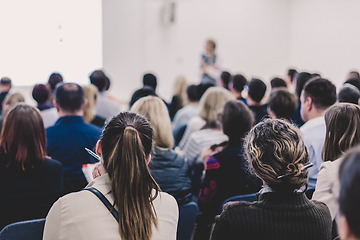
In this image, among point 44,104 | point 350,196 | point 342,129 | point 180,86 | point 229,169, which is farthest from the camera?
point 180,86

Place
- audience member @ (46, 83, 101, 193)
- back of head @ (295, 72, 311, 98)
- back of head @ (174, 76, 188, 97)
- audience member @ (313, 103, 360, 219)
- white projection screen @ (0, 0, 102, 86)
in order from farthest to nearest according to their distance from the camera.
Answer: white projection screen @ (0, 0, 102, 86) < back of head @ (174, 76, 188, 97) < back of head @ (295, 72, 311, 98) < audience member @ (46, 83, 101, 193) < audience member @ (313, 103, 360, 219)

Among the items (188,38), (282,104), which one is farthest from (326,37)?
(282,104)

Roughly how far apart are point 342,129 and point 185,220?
1.00 metres

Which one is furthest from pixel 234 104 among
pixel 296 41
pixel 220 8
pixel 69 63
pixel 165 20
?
pixel 296 41

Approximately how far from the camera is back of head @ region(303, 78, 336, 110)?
2.77m

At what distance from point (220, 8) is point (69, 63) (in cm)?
393

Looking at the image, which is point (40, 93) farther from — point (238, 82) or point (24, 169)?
point (238, 82)

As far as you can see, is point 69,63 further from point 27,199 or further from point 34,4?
point 27,199

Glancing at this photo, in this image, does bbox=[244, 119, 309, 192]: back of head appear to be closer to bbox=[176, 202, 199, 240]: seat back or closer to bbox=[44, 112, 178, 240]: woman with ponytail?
bbox=[44, 112, 178, 240]: woman with ponytail

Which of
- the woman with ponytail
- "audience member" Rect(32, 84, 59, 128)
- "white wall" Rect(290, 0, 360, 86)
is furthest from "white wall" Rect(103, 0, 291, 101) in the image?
the woman with ponytail

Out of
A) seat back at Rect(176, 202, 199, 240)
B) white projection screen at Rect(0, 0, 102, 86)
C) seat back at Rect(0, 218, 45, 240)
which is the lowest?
seat back at Rect(176, 202, 199, 240)

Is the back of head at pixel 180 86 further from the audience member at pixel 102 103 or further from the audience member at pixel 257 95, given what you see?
the audience member at pixel 257 95

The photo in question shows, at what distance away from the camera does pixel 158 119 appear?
2.55 meters

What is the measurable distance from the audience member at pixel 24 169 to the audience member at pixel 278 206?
1280 mm
